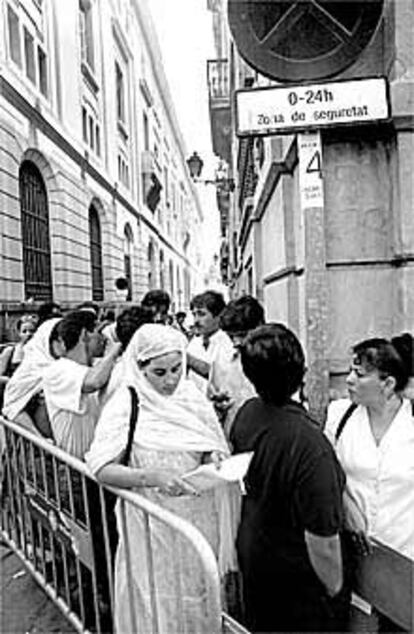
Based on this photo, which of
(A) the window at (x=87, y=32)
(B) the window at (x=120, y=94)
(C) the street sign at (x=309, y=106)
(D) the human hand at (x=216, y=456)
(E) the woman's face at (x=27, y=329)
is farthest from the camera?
(B) the window at (x=120, y=94)

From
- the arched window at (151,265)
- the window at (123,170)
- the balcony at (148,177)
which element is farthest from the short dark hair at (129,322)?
the arched window at (151,265)

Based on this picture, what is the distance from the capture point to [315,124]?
3.47 metres

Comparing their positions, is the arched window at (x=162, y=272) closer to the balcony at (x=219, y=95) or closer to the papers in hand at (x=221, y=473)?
the balcony at (x=219, y=95)

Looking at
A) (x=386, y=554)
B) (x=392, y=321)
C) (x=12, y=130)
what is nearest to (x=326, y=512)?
(x=386, y=554)

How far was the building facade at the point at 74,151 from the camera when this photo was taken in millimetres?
15758

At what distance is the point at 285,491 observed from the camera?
Result: 6.72 feet

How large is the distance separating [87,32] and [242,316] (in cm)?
2612

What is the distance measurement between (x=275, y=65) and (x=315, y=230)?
3.25 ft

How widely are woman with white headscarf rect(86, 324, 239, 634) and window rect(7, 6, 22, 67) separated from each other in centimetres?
1567

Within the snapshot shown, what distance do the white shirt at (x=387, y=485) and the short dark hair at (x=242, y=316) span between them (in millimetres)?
1617

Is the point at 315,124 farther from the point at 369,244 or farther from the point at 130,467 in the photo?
the point at 130,467

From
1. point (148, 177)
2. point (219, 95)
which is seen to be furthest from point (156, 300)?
point (148, 177)

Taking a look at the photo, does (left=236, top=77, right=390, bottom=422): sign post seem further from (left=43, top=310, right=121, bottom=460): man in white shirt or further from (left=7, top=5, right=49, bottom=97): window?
(left=7, top=5, right=49, bottom=97): window

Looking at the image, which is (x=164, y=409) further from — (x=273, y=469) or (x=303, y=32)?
(x=303, y=32)
